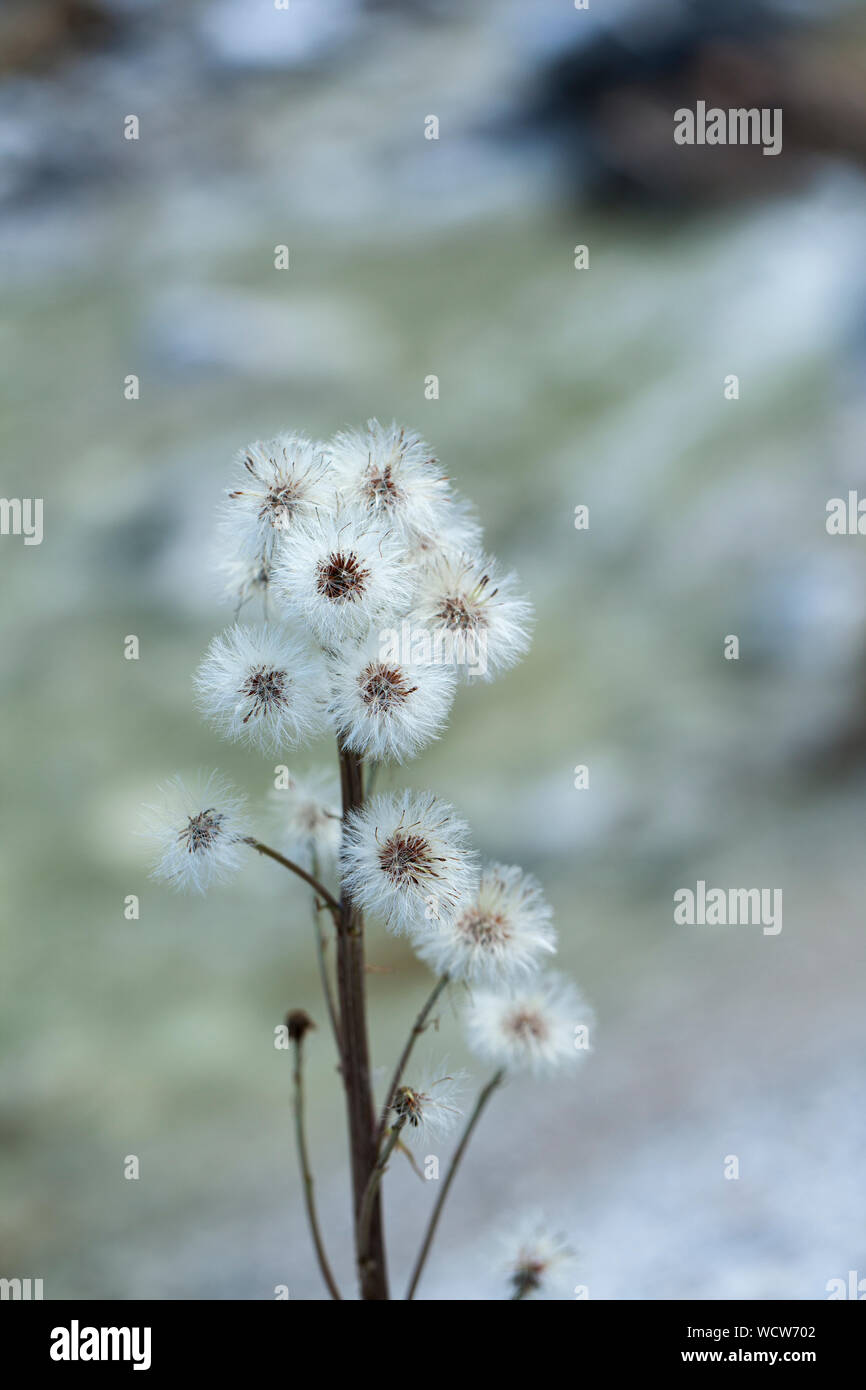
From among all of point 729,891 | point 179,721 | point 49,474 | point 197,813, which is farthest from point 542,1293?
point 49,474

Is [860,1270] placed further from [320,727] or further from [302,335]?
[302,335]

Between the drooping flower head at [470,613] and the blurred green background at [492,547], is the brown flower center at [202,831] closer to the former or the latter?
the drooping flower head at [470,613]

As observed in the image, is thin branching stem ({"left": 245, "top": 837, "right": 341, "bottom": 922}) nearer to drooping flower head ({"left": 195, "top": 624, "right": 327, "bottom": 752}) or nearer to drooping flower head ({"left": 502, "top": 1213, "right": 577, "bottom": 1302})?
drooping flower head ({"left": 195, "top": 624, "right": 327, "bottom": 752})

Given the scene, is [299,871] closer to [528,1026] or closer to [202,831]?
[202,831]

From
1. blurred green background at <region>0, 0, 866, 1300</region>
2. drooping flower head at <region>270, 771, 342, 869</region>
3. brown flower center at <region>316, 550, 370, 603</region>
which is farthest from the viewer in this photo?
blurred green background at <region>0, 0, 866, 1300</region>

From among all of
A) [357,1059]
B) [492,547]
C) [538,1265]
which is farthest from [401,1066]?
A: [492,547]

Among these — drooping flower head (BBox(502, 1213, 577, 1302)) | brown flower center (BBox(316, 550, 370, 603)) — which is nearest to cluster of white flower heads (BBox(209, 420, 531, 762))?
brown flower center (BBox(316, 550, 370, 603))
